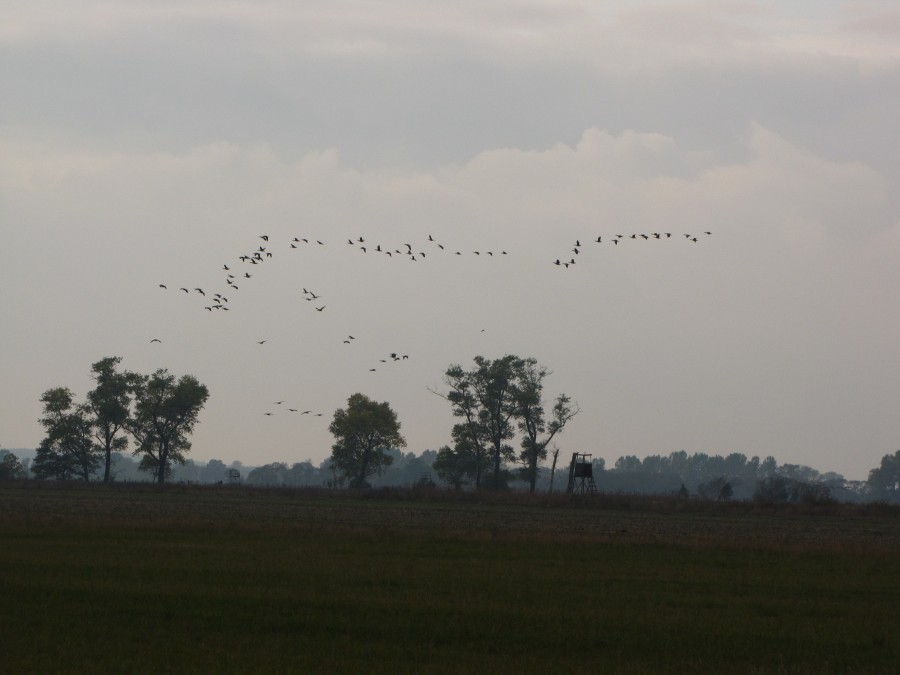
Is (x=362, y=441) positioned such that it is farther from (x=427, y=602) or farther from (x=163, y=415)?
(x=427, y=602)

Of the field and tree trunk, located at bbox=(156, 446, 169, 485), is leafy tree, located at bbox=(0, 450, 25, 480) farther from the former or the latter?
the field

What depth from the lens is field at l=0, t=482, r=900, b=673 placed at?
20.5 metres

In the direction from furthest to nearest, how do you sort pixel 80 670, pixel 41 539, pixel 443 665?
pixel 41 539 < pixel 443 665 < pixel 80 670

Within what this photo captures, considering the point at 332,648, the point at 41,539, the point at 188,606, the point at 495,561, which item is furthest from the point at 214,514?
the point at 332,648

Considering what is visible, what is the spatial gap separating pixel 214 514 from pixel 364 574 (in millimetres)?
34152

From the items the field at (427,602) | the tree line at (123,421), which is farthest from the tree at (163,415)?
the field at (427,602)

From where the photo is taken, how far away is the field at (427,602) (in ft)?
67.4

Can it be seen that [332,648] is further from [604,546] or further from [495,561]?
[604,546]

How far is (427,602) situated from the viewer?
26.6m

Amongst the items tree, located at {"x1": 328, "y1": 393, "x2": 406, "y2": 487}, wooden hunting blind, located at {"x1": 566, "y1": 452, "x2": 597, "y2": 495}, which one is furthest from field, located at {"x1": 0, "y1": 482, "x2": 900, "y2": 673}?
tree, located at {"x1": 328, "y1": 393, "x2": 406, "y2": 487}

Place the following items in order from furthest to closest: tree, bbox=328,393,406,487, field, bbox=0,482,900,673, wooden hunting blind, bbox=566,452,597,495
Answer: tree, bbox=328,393,406,487 < wooden hunting blind, bbox=566,452,597,495 < field, bbox=0,482,900,673

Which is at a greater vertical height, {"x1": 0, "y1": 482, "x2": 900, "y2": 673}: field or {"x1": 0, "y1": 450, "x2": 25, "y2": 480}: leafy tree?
{"x1": 0, "y1": 450, "x2": 25, "y2": 480}: leafy tree

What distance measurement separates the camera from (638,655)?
21.2 meters

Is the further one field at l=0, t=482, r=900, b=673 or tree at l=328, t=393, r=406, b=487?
tree at l=328, t=393, r=406, b=487
